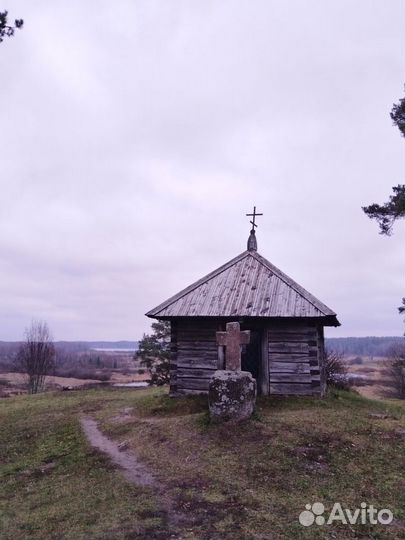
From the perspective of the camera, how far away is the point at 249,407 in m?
11.3

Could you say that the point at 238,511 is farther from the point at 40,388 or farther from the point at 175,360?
the point at 40,388

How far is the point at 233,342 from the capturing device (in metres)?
12.3

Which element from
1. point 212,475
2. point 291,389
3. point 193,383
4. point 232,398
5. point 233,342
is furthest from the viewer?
point 193,383

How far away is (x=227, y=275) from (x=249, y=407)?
7074 millimetres

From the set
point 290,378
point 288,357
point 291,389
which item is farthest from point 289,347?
point 291,389

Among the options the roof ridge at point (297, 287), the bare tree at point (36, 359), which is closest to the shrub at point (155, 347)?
the bare tree at point (36, 359)

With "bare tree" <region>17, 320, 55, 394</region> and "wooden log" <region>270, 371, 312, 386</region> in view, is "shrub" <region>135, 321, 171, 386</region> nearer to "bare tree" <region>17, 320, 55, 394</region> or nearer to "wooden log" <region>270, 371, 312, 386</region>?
"bare tree" <region>17, 320, 55, 394</region>

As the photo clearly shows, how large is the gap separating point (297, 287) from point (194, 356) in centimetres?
457

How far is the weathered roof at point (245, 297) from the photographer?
14.7 m

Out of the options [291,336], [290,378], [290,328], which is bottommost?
[290,378]

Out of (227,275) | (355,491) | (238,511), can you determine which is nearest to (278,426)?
(355,491)

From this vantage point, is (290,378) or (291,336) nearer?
(290,378)

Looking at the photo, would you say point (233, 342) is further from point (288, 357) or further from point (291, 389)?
point (291, 389)

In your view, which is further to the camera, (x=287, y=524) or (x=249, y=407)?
(x=249, y=407)
